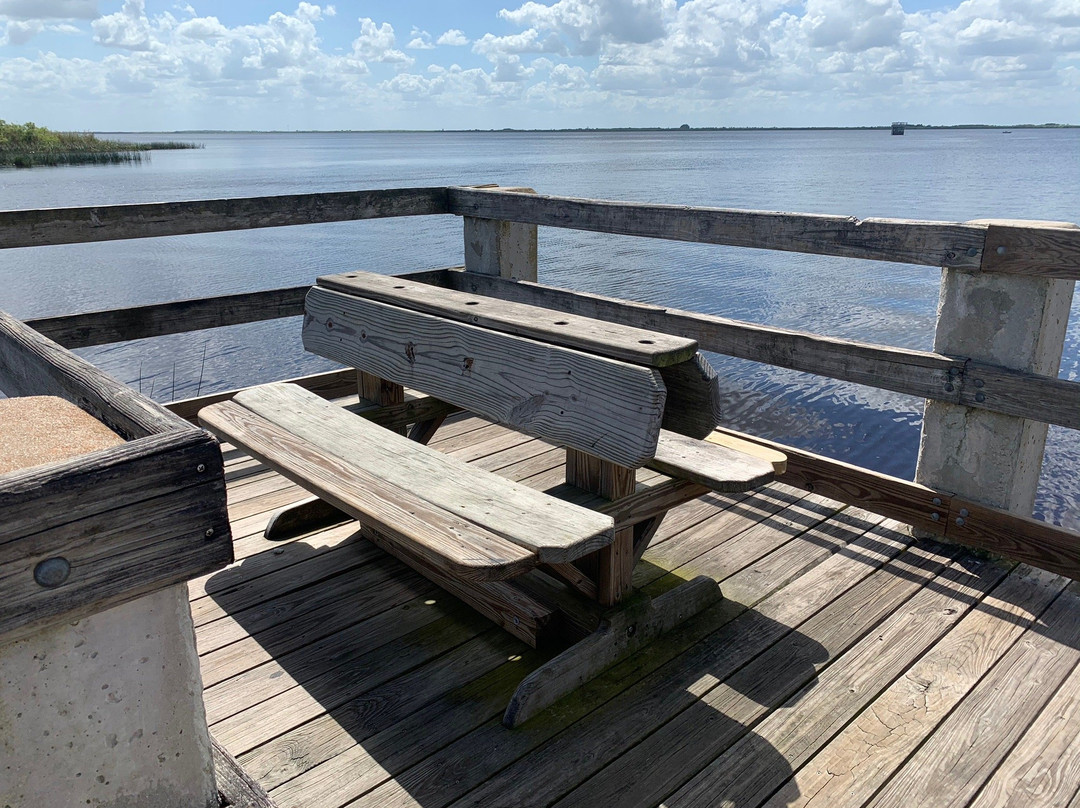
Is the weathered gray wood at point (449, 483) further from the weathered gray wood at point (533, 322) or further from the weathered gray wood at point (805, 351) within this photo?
the weathered gray wood at point (805, 351)

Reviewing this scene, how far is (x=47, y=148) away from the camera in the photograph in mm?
59344

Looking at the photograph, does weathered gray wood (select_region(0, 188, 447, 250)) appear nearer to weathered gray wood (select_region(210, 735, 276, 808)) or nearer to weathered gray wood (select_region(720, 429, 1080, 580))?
weathered gray wood (select_region(720, 429, 1080, 580))

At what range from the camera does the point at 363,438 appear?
2.84m

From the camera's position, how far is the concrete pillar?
1.01m

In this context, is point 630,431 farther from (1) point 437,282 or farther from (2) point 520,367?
(1) point 437,282

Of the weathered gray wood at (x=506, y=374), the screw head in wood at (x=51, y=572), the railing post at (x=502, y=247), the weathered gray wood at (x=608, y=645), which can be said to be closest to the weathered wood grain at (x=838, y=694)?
the weathered gray wood at (x=608, y=645)

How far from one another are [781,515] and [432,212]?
256 centimetres

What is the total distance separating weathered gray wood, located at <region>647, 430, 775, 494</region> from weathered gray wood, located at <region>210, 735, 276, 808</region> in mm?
1446

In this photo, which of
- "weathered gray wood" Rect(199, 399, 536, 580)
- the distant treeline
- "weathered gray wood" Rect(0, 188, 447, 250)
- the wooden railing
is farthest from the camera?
the distant treeline

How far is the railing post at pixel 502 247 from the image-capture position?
4715 millimetres

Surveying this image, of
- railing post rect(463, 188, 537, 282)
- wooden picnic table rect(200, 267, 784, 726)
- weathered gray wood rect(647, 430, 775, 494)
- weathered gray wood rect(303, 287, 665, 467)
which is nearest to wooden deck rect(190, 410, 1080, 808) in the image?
wooden picnic table rect(200, 267, 784, 726)

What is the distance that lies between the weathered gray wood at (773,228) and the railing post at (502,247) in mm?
176

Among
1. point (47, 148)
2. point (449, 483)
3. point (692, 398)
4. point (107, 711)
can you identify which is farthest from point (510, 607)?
point (47, 148)

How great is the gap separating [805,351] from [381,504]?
6.39 feet
